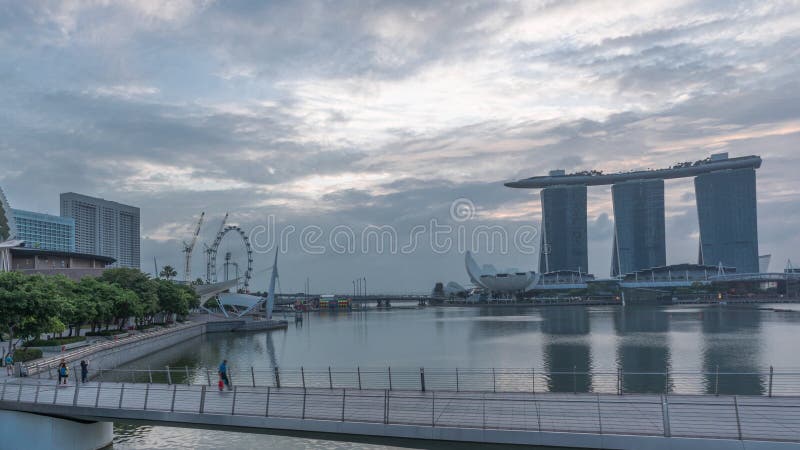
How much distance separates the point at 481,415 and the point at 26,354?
36300 mm

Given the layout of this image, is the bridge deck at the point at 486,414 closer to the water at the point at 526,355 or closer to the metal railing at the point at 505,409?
the metal railing at the point at 505,409

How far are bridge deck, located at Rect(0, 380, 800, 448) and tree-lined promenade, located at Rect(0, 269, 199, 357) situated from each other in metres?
19.2

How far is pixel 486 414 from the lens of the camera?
734 inches

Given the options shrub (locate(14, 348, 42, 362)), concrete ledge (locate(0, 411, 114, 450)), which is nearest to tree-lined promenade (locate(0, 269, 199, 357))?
shrub (locate(14, 348, 42, 362))

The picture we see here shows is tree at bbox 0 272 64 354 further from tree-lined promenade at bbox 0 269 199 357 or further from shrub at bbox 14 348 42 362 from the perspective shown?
shrub at bbox 14 348 42 362

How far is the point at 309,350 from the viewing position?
77000 millimetres

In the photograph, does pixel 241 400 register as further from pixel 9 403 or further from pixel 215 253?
pixel 215 253

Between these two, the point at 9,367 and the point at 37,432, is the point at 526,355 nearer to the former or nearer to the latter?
the point at 9,367

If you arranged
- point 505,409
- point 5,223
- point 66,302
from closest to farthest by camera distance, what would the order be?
point 505,409 → point 66,302 → point 5,223

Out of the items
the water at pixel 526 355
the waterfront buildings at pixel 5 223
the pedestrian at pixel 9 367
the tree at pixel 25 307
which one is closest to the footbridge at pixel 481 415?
the water at pixel 526 355

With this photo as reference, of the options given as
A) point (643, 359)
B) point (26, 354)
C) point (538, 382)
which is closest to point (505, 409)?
point (538, 382)

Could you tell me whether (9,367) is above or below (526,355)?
above

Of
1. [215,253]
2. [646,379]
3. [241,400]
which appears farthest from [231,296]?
[241,400]

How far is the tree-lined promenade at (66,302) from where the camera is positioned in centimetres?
3984
